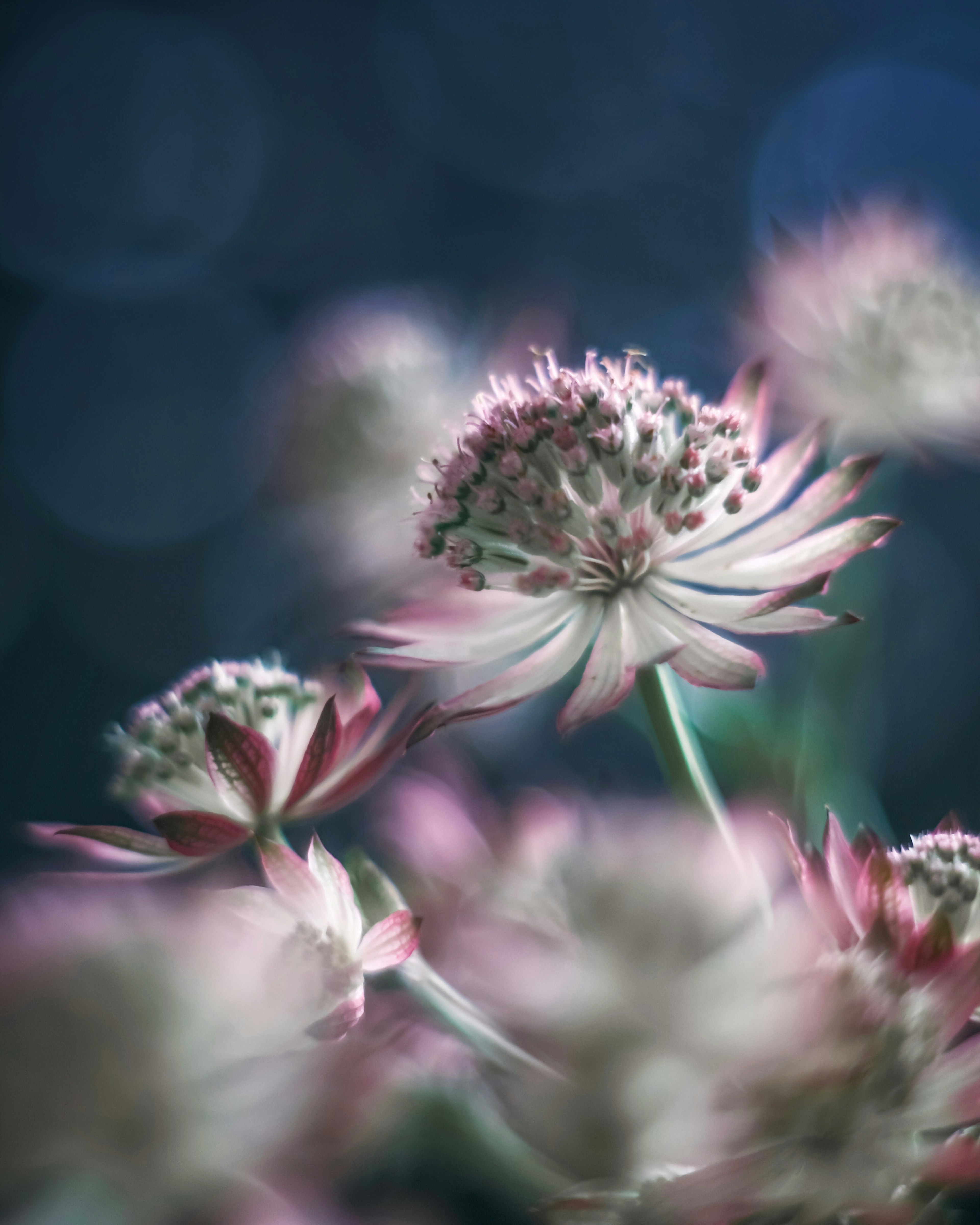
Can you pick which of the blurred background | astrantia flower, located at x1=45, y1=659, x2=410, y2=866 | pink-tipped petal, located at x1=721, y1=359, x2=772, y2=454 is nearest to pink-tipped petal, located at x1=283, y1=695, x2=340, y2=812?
astrantia flower, located at x1=45, y1=659, x2=410, y2=866

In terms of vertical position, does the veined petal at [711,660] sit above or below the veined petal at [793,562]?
below

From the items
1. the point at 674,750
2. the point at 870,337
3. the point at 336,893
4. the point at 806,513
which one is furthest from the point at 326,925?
the point at 870,337

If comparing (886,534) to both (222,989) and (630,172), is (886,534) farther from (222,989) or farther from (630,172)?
(630,172)

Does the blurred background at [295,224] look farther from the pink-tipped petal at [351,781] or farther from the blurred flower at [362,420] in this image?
the pink-tipped petal at [351,781]

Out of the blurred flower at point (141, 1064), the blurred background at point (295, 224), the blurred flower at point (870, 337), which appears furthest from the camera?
the blurred background at point (295, 224)

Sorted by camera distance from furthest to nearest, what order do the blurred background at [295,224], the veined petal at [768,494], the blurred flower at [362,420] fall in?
1. the blurred background at [295,224]
2. the blurred flower at [362,420]
3. the veined petal at [768,494]

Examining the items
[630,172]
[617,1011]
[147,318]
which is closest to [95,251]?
[147,318]

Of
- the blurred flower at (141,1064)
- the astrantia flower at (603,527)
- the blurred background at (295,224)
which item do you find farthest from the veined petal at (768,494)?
the blurred background at (295,224)
